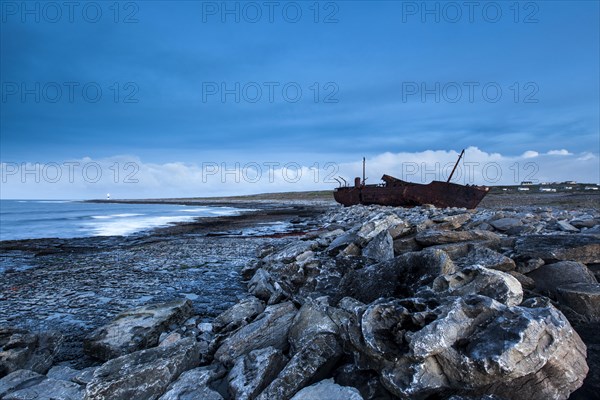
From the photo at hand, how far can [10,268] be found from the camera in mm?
11555

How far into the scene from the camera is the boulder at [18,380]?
3.93 m

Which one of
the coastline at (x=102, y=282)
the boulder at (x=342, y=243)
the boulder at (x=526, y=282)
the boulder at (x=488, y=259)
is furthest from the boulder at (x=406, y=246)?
the coastline at (x=102, y=282)

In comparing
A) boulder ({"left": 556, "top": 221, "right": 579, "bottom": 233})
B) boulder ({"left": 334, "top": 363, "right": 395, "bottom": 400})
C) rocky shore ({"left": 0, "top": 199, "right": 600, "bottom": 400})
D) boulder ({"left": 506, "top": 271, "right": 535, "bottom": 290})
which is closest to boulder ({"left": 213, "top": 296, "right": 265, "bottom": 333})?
rocky shore ({"left": 0, "top": 199, "right": 600, "bottom": 400})

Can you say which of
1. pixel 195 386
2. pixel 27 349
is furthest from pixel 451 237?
pixel 27 349

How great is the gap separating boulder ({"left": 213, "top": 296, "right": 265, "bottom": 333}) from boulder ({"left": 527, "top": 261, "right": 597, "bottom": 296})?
444 centimetres

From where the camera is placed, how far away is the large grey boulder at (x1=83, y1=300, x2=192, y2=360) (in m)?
4.97

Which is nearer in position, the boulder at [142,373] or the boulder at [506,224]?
the boulder at [142,373]

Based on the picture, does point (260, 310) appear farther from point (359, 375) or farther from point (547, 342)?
point (547, 342)

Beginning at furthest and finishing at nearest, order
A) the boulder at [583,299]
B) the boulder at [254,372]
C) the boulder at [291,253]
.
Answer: the boulder at [291,253] → the boulder at [583,299] → the boulder at [254,372]

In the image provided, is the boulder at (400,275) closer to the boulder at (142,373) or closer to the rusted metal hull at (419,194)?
the boulder at (142,373)

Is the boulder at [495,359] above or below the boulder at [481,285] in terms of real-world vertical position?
below

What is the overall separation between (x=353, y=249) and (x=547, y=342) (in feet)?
15.9

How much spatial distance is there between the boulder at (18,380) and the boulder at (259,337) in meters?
2.24

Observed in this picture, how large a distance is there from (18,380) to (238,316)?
9.37 feet
